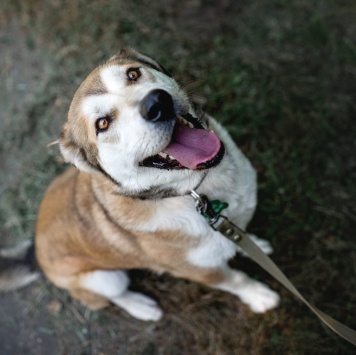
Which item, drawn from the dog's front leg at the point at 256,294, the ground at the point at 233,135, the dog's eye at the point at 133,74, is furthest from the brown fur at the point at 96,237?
the ground at the point at 233,135

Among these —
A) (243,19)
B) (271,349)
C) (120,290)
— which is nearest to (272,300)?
(271,349)

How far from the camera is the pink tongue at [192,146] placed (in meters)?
2.47

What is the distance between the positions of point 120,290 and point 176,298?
2.09 ft

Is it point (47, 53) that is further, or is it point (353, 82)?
point (47, 53)

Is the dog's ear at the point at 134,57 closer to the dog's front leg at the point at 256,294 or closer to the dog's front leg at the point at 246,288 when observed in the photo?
the dog's front leg at the point at 246,288

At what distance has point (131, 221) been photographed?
9.69 feet

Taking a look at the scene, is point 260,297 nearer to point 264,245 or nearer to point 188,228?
point 264,245

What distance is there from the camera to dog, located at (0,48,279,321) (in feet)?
8.18

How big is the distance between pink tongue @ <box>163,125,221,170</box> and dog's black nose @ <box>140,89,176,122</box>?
162 millimetres

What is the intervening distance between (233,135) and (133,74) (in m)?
1.95

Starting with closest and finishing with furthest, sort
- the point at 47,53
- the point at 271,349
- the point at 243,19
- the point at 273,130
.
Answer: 1. the point at 271,349
2. the point at 273,130
3. the point at 243,19
4. the point at 47,53

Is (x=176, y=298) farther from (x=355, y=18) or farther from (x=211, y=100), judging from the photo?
(x=355, y=18)

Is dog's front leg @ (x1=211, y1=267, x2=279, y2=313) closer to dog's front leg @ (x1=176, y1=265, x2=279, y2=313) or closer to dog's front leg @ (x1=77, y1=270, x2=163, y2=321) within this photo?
dog's front leg @ (x1=176, y1=265, x2=279, y2=313)

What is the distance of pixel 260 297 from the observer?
3756 mm
